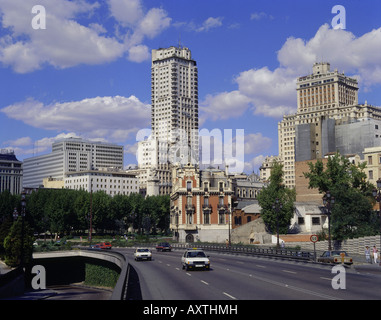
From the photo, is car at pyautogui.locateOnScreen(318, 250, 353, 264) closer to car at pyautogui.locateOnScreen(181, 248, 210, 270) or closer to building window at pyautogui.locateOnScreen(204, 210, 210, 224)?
car at pyautogui.locateOnScreen(181, 248, 210, 270)

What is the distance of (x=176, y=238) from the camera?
107 m

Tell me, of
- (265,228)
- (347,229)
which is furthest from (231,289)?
(265,228)

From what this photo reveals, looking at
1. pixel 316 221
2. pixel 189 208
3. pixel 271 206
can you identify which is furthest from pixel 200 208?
pixel 316 221

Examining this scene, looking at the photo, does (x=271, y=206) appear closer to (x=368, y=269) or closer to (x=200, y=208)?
(x=200, y=208)

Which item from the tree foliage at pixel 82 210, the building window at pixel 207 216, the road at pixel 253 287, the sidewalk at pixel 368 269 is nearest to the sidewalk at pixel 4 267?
the road at pixel 253 287

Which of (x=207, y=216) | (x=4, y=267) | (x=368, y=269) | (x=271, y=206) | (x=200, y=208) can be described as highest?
(x=271, y=206)

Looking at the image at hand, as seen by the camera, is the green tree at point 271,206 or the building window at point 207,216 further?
the building window at point 207,216

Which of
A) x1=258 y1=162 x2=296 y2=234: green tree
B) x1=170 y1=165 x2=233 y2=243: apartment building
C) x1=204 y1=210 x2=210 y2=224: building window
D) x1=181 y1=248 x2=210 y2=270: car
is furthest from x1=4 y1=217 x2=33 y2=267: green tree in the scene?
x1=258 y1=162 x2=296 y2=234: green tree

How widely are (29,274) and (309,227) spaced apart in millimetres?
50399

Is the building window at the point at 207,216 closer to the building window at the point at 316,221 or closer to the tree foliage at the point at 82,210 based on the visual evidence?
the tree foliage at the point at 82,210

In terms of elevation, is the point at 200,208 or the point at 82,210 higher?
the point at 200,208

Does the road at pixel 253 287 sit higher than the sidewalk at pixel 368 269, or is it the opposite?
the road at pixel 253 287
